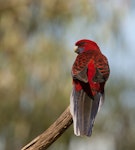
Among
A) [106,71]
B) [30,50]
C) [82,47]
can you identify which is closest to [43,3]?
[30,50]

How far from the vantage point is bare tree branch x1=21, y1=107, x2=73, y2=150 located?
319 cm

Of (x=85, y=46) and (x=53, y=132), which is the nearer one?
(x=53, y=132)

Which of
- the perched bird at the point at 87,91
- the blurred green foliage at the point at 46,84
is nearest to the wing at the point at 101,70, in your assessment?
the perched bird at the point at 87,91

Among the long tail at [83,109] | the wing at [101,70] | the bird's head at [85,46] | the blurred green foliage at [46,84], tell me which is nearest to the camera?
the long tail at [83,109]

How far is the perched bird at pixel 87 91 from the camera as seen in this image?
126 inches

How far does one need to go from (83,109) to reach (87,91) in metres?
0.11

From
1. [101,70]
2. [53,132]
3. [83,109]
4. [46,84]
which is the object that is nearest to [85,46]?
[101,70]

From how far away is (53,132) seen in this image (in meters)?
3.19

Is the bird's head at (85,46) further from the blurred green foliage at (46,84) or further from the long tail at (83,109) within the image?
the blurred green foliage at (46,84)

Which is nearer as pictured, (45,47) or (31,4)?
(45,47)

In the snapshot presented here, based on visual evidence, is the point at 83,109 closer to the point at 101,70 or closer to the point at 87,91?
the point at 87,91

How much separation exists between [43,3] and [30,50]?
655mm

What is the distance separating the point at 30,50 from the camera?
6.10m

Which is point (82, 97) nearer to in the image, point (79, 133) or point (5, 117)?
point (79, 133)
